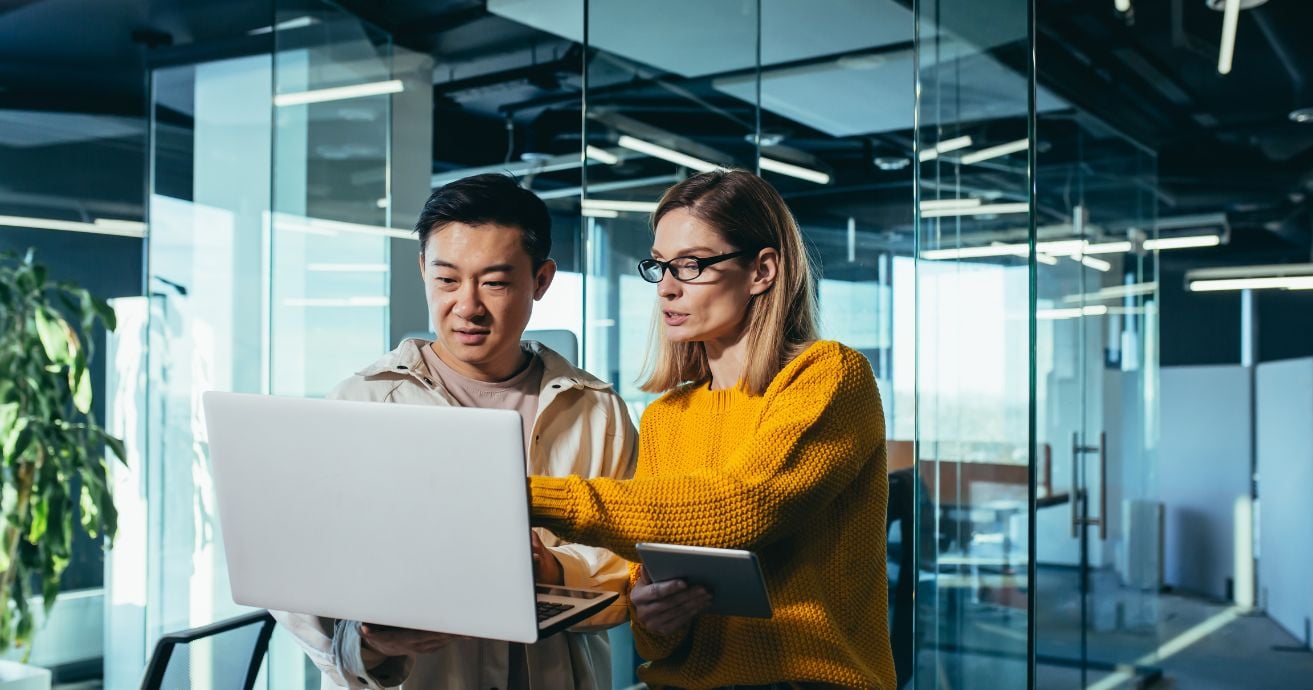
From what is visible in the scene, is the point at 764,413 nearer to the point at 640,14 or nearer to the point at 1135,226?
the point at 640,14

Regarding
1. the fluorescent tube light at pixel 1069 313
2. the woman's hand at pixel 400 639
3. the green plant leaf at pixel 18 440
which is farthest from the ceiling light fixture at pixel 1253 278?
the green plant leaf at pixel 18 440

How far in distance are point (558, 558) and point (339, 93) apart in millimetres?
2732

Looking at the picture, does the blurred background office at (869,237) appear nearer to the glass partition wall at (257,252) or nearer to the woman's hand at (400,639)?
the glass partition wall at (257,252)

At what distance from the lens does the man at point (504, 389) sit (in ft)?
4.75

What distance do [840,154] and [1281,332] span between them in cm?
118

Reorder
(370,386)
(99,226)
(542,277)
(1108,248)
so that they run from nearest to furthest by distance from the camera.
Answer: (370,386) → (542,277) → (1108,248) → (99,226)

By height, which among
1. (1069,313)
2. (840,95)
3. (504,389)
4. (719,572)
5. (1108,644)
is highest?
(840,95)

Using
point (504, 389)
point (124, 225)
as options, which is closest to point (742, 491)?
point (504, 389)

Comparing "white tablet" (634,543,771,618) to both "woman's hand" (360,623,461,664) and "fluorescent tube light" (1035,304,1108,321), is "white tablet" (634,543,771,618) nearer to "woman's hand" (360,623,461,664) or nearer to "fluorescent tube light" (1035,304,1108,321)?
"woman's hand" (360,623,461,664)

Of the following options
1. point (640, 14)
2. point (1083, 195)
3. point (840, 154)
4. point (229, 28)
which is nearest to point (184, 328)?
point (229, 28)

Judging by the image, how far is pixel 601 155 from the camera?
2762mm

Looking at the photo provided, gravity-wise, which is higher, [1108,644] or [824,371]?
[824,371]

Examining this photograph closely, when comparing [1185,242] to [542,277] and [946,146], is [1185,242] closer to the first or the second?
[946,146]

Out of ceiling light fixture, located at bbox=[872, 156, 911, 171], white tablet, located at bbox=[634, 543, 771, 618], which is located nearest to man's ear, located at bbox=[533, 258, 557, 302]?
white tablet, located at bbox=[634, 543, 771, 618]
